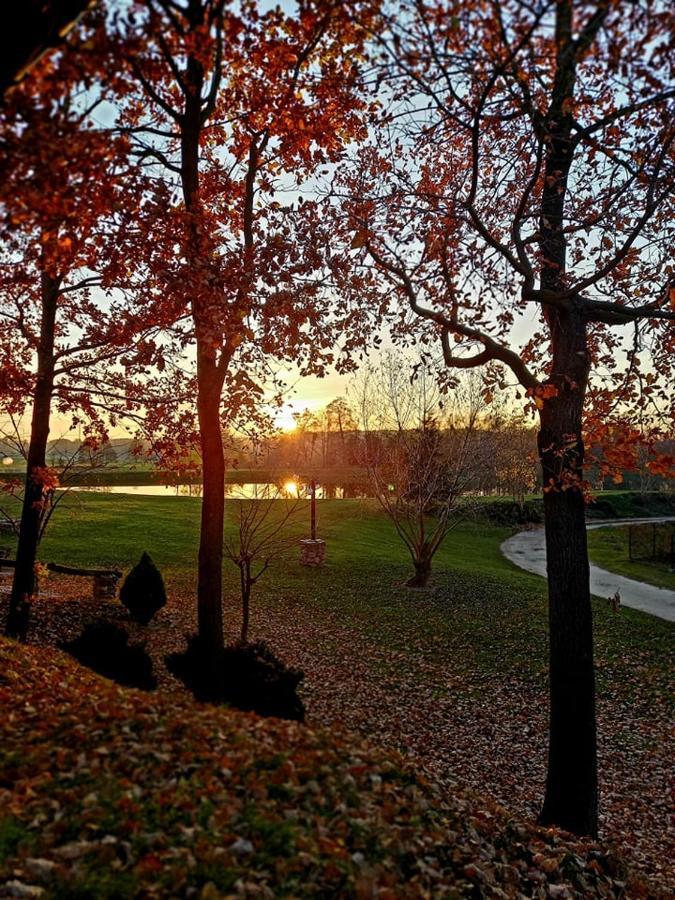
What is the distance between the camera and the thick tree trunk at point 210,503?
8.45m

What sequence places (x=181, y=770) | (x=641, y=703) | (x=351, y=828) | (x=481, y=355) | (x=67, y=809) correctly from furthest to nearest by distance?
(x=641, y=703), (x=481, y=355), (x=181, y=770), (x=351, y=828), (x=67, y=809)

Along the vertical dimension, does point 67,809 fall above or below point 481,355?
below

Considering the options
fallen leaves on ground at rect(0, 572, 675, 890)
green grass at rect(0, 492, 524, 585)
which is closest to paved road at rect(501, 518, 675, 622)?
green grass at rect(0, 492, 524, 585)

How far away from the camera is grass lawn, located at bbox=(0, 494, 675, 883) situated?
26.9 feet

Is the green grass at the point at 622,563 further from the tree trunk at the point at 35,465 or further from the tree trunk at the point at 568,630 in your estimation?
the tree trunk at the point at 35,465

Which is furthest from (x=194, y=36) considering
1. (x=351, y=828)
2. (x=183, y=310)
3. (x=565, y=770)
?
(x=565, y=770)

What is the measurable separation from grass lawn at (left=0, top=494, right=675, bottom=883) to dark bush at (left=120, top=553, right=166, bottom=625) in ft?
1.62

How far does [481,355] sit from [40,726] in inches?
242

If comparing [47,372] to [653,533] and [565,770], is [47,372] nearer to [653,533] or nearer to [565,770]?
[565,770]

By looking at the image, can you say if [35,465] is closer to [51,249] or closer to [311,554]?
[51,249]

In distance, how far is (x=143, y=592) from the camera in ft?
41.7

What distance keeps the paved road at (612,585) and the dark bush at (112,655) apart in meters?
15.0

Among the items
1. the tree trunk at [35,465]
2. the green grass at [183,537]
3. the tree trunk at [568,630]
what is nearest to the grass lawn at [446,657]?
the green grass at [183,537]

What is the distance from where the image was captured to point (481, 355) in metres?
7.48
